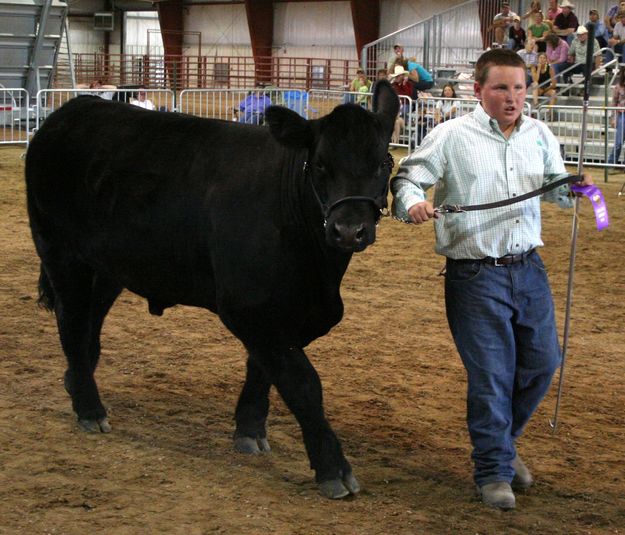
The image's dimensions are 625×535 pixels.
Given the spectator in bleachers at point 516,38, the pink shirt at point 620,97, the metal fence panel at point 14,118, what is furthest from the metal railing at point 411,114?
the spectator in bleachers at point 516,38

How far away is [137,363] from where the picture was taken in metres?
6.18

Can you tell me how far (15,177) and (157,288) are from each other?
1094 centimetres

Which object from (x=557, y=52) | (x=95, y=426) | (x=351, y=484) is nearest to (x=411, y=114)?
(x=557, y=52)

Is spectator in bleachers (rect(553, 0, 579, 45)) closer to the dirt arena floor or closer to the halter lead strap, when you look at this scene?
the dirt arena floor

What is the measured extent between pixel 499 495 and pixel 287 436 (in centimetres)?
131

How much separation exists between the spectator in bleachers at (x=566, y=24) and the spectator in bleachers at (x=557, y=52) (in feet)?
3.64

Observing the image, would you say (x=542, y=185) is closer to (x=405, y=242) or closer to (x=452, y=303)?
(x=452, y=303)

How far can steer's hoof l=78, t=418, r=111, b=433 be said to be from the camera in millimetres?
4973

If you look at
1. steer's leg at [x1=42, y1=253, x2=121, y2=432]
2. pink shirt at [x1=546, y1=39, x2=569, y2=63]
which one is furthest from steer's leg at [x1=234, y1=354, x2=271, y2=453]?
pink shirt at [x1=546, y1=39, x2=569, y2=63]

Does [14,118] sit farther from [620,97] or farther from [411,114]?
[620,97]

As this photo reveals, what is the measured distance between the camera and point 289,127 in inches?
157

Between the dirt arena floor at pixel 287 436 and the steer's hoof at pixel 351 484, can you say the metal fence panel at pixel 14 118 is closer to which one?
the dirt arena floor at pixel 287 436

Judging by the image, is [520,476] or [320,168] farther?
[520,476]

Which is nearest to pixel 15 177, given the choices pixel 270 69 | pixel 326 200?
pixel 326 200
